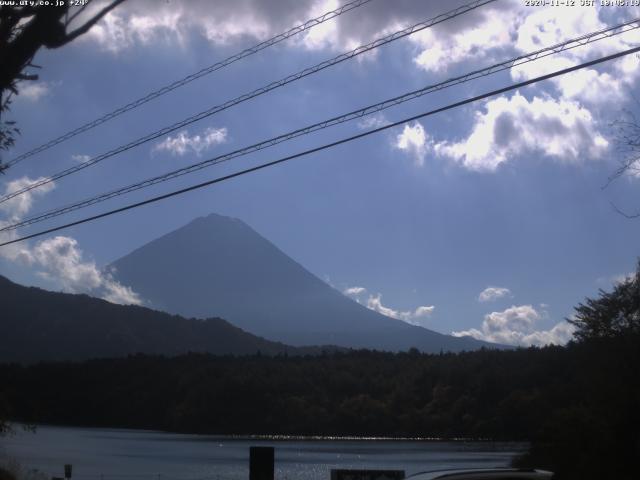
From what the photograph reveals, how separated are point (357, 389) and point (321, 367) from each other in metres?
8.58

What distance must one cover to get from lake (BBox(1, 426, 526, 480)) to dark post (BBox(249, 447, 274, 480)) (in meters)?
24.7

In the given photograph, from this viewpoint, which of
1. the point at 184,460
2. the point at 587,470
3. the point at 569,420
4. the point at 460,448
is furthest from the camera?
the point at 460,448

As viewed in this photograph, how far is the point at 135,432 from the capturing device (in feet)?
317

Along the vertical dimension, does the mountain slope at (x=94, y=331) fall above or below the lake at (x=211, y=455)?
above

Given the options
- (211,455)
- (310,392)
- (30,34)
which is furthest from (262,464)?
(310,392)

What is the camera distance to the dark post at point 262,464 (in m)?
11.8

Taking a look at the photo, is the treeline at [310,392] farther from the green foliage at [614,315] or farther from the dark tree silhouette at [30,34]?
the dark tree silhouette at [30,34]

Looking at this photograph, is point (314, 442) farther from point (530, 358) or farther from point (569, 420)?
point (569, 420)

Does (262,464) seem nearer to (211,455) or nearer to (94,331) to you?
(211,455)

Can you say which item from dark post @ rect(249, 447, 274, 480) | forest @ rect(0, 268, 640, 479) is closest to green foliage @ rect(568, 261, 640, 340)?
forest @ rect(0, 268, 640, 479)

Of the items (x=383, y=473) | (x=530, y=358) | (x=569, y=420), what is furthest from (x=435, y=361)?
(x=383, y=473)

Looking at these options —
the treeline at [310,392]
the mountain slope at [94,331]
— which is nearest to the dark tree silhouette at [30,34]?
the treeline at [310,392]

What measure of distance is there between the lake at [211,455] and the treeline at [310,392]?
2724mm

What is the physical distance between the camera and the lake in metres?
47.9
